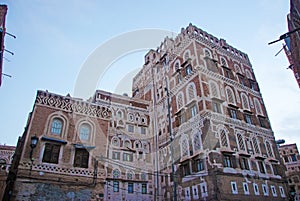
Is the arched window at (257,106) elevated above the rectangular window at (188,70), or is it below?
below

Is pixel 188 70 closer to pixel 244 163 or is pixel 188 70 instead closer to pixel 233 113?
pixel 233 113

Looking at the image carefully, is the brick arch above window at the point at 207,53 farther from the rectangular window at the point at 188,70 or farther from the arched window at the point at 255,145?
the arched window at the point at 255,145

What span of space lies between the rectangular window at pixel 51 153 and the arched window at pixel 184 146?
13.2 metres

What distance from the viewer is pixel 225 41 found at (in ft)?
112

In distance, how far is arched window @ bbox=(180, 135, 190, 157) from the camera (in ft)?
81.1

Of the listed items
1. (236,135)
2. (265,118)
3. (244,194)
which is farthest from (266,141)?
(244,194)

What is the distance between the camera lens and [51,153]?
62.2 ft

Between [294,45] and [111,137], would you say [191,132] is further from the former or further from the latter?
[294,45]

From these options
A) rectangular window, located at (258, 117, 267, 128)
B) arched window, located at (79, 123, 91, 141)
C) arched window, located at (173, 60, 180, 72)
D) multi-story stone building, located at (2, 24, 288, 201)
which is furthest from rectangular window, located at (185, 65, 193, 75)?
arched window, located at (79, 123, 91, 141)

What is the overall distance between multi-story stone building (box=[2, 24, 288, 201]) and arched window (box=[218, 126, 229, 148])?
Result: 12cm

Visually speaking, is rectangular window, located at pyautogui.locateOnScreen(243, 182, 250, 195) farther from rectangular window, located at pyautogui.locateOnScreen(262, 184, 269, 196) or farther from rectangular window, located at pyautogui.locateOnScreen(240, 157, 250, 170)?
rectangular window, located at pyautogui.locateOnScreen(262, 184, 269, 196)

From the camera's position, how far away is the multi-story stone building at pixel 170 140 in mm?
18500

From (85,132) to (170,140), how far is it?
8.04 m

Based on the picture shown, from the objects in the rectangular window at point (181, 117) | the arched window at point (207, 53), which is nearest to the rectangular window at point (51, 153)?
the rectangular window at point (181, 117)
